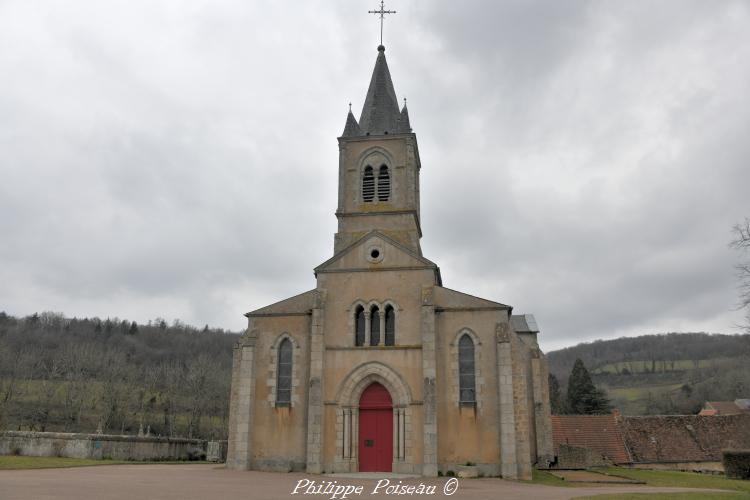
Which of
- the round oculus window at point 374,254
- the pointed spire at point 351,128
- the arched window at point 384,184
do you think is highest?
the pointed spire at point 351,128

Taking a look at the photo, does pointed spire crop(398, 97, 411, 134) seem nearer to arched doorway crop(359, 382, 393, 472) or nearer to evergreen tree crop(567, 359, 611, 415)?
arched doorway crop(359, 382, 393, 472)

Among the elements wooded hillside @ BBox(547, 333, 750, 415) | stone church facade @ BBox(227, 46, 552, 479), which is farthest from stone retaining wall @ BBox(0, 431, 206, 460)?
wooded hillside @ BBox(547, 333, 750, 415)

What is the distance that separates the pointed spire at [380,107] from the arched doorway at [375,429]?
13.9 meters

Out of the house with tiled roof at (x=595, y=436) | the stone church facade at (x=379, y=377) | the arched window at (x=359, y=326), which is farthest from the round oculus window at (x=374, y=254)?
the house with tiled roof at (x=595, y=436)

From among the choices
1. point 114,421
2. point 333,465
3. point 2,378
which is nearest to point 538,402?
point 333,465

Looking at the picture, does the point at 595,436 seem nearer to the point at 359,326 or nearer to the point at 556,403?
the point at 359,326

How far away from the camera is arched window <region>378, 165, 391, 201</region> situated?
30188mm

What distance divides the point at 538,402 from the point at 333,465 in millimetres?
13982

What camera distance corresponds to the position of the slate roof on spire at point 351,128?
31734 millimetres

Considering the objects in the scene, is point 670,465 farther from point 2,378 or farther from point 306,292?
point 2,378

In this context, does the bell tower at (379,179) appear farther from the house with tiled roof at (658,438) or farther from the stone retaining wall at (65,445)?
the house with tiled roof at (658,438)

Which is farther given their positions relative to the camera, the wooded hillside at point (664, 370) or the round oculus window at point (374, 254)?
the wooded hillside at point (664, 370)

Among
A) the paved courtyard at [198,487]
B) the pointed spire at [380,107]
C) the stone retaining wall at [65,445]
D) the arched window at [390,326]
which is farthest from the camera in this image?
the pointed spire at [380,107]

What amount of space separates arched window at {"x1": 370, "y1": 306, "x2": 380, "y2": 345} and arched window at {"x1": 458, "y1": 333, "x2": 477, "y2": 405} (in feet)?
11.8
